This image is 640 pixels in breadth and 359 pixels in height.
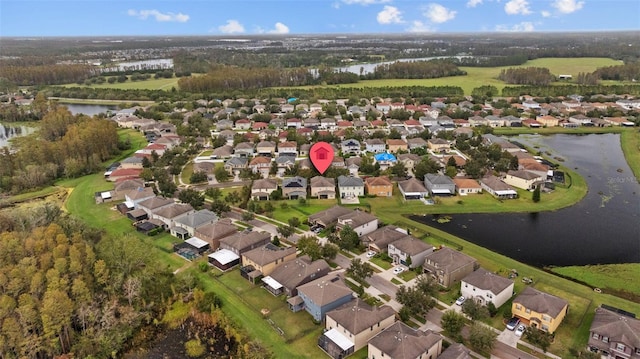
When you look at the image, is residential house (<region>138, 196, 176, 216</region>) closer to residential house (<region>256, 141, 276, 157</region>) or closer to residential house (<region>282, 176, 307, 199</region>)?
residential house (<region>282, 176, 307, 199</region>)

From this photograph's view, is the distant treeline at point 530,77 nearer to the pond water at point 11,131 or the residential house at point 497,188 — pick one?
the residential house at point 497,188

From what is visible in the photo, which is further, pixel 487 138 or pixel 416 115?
pixel 416 115

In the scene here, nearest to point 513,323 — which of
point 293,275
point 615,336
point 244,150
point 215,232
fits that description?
point 615,336

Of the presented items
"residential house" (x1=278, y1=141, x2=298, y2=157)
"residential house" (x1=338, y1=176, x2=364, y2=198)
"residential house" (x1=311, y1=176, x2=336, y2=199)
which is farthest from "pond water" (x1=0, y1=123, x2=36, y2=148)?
"residential house" (x1=338, y1=176, x2=364, y2=198)

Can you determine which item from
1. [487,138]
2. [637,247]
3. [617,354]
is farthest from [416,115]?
[617,354]

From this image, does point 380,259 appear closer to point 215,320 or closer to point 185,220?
point 215,320

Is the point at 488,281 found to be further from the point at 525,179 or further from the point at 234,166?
the point at 234,166

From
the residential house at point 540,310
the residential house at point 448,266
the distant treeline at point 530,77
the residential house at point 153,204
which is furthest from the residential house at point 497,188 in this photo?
the distant treeline at point 530,77
